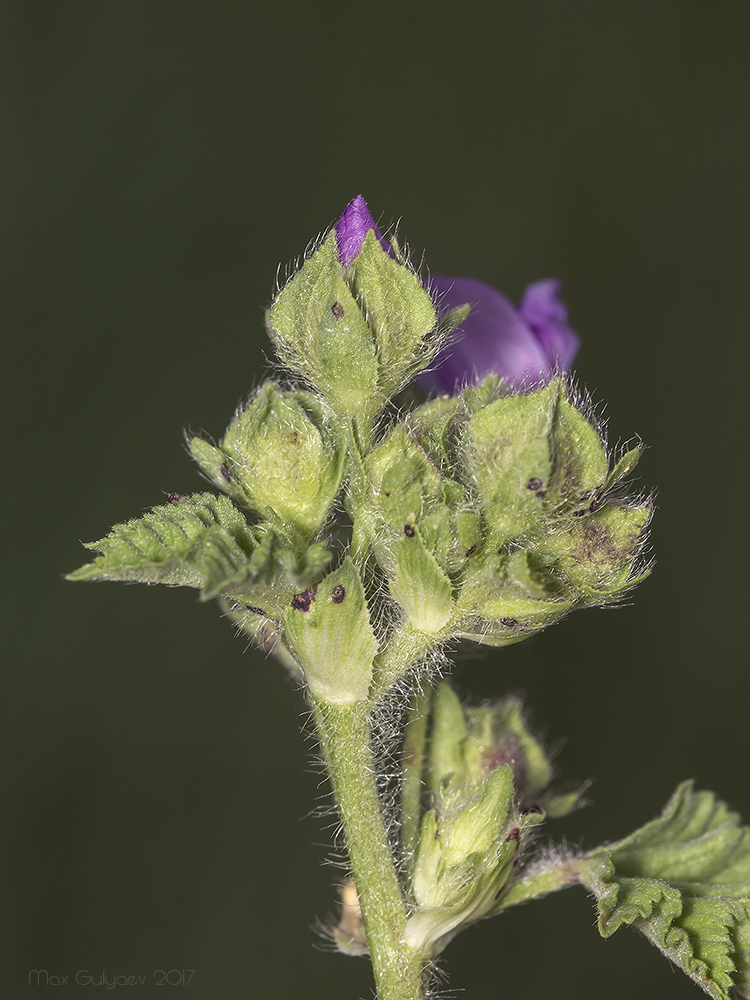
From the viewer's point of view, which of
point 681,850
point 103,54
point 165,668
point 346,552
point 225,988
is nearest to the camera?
point 346,552

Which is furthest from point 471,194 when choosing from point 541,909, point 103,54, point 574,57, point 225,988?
point 225,988

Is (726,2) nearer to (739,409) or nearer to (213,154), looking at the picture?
(739,409)

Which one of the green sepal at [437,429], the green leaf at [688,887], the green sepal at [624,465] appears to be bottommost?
the green leaf at [688,887]

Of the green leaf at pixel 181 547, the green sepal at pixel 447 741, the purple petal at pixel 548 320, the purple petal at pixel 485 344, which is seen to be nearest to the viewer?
the green leaf at pixel 181 547

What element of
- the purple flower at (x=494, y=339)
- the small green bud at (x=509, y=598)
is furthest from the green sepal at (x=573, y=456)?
the purple flower at (x=494, y=339)

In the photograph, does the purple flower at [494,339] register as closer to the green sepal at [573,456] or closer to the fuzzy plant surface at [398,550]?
the fuzzy plant surface at [398,550]
